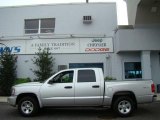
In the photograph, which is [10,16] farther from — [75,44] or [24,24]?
[75,44]

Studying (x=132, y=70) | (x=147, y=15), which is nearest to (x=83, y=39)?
(x=132, y=70)

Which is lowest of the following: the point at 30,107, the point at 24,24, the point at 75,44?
the point at 30,107

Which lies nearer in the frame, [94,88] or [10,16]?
[94,88]

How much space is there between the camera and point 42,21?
21344mm

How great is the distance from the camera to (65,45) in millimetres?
20031

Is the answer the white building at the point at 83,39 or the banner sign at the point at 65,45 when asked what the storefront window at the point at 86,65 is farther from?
the banner sign at the point at 65,45

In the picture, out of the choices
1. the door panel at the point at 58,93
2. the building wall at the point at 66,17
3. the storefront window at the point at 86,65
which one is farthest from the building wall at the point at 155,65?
the door panel at the point at 58,93

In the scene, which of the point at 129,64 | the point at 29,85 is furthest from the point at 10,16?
the point at 29,85

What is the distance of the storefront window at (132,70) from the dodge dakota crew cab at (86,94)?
359 inches

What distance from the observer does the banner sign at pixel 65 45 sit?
19781 mm

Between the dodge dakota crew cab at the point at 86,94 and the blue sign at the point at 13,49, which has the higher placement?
the blue sign at the point at 13,49

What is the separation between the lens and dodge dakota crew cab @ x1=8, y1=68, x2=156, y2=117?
10398mm

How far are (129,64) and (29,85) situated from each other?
10599mm

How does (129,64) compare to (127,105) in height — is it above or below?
above
